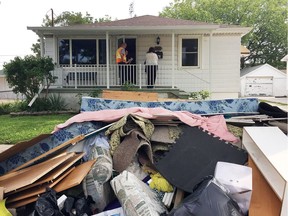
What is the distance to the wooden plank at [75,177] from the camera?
3264 millimetres

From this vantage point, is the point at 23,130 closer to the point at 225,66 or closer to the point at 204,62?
the point at 204,62

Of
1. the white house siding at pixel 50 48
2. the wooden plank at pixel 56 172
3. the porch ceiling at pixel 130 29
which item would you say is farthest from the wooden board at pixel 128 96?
the white house siding at pixel 50 48

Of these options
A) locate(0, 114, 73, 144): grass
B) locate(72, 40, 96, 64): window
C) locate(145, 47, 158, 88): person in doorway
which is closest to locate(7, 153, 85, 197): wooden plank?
locate(0, 114, 73, 144): grass

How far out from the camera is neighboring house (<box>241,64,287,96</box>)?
115ft

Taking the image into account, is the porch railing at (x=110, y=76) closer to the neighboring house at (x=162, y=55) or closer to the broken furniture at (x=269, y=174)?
the neighboring house at (x=162, y=55)

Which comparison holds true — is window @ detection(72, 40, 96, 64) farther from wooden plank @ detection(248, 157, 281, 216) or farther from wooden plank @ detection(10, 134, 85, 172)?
wooden plank @ detection(248, 157, 281, 216)

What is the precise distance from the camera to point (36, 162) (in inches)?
153

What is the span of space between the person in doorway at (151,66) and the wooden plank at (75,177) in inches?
401

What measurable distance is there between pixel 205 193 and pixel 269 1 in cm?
4456

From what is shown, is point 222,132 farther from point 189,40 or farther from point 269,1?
point 269,1

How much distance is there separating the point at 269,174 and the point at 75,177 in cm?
204

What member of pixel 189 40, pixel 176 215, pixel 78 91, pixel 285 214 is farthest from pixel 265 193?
pixel 189 40

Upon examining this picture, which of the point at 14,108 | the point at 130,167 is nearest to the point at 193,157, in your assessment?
the point at 130,167

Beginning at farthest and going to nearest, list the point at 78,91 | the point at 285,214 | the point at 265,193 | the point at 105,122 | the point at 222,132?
1. the point at 78,91
2. the point at 105,122
3. the point at 222,132
4. the point at 265,193
5. the point at 285,214
